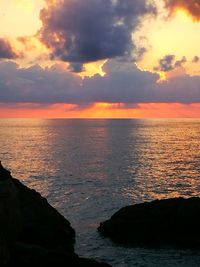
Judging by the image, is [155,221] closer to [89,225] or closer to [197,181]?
[89,225]

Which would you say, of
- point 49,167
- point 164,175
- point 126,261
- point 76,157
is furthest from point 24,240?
point 76,157

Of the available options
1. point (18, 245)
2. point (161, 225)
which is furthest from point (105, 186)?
point (18, 245)

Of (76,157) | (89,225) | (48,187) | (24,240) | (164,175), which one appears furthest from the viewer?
(76,157)

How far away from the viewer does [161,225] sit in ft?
117

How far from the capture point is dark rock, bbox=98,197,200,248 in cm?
3500

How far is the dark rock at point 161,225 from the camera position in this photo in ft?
115

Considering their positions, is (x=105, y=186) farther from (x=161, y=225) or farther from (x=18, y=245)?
(x=18, y=245)

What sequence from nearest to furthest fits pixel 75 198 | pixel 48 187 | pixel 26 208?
pixel 26 208
pixel 75 198
pixel 48 187

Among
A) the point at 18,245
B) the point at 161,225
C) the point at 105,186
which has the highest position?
the point at 18,245

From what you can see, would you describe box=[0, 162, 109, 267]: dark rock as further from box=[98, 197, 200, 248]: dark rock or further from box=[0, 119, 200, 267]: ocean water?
box=[98, 197, 200, 248]: dark rock

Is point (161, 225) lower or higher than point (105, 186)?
higher

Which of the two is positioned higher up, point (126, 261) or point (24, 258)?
point (24, 258)

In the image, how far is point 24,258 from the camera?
2389cm

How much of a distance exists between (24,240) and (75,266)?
671cm
